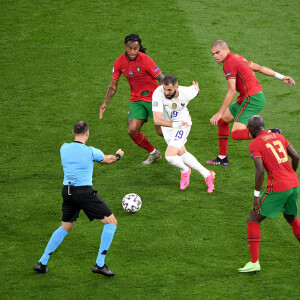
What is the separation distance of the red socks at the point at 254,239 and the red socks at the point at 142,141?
378 cm

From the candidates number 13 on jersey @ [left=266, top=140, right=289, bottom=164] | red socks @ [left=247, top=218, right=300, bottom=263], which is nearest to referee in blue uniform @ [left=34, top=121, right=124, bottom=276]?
red socks @ [left=247, top=218, right=300, bottom=263]

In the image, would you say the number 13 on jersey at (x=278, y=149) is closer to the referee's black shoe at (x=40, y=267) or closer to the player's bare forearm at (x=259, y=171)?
the player's bare forearm at (x=259, y=171)

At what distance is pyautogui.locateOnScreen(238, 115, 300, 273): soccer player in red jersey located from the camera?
754 cm

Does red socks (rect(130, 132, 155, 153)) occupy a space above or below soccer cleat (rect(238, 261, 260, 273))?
above

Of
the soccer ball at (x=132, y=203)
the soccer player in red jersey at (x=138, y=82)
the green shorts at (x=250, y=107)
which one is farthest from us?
the soccer player in red jersey at (x=138, y=82)

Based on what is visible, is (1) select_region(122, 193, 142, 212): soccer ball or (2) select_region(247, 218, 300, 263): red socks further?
(1) select_region(122, 193, 142, 212): soccer ball

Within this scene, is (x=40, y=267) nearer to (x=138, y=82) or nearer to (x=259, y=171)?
(x=259, y=171)

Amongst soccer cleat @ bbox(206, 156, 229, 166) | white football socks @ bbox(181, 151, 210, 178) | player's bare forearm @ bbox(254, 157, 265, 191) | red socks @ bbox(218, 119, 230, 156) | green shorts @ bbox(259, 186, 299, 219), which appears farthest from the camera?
Result: soccer cleat @ bbox(206, 156, 229, 166)

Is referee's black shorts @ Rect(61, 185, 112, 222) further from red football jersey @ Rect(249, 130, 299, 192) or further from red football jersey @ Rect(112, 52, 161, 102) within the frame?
red football jersey @ Rect(112, 52, 161, 102)

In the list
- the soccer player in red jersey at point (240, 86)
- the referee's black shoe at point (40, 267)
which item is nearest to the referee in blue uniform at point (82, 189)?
the referee's black shoe at point (40, 267)

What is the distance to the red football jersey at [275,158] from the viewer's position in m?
7.54

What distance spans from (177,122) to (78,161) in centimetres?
265

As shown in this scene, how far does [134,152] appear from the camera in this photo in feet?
39.2

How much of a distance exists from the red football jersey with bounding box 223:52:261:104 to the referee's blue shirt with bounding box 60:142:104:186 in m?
3.37
